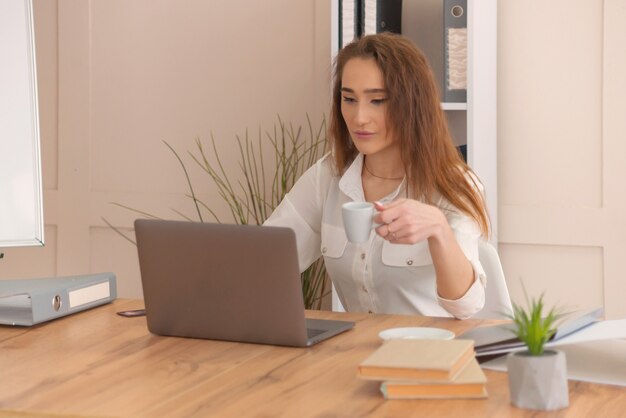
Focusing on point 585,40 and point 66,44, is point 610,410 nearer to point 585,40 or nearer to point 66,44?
point 585,40

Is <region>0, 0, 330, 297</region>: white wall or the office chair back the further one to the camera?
<region>0, 0, 330, 297</region>: white wall

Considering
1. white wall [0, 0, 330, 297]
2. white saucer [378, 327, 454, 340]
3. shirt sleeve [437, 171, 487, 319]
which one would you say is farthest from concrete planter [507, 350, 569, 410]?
white wall [0, 0, 330, 297]

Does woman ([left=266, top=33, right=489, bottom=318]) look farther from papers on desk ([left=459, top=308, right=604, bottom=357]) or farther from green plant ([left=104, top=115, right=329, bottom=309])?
green plant ([left=104, top=115, right=329, bottom=309])

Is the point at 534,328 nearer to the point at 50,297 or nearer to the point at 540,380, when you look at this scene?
the point at 540,380

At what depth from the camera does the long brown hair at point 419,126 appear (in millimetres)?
2475

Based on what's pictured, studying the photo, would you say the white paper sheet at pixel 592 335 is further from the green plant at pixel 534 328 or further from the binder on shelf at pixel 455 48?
the binder on shelf at pixel 455 48

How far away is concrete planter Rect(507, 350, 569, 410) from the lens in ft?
4.69

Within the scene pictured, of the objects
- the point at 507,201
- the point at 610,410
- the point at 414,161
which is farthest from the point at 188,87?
the point at 610,410

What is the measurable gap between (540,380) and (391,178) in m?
1.24

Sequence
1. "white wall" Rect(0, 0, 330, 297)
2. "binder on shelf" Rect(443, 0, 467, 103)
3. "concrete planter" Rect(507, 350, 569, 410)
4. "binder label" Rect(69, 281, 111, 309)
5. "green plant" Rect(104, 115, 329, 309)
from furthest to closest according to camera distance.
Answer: "white wall" Rect(0, 0, 330, 297) → "green plant" Rect(104, 115, 329, 309) → "binder on shelf" Rect(443, 0, 467, 103) → "binder label" Rect(69, 281, 111, 309) → "concrete planter" Rect(507, 350, 569, 410)

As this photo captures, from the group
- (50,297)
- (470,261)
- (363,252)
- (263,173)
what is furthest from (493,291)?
(263,173)

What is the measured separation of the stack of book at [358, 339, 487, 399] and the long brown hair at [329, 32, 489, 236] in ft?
3.09

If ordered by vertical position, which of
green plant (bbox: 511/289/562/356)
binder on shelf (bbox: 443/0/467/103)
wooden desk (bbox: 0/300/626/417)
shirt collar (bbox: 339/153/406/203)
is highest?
binder on shelf (bbox: 443/0/467/103)

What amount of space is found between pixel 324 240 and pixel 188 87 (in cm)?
154
